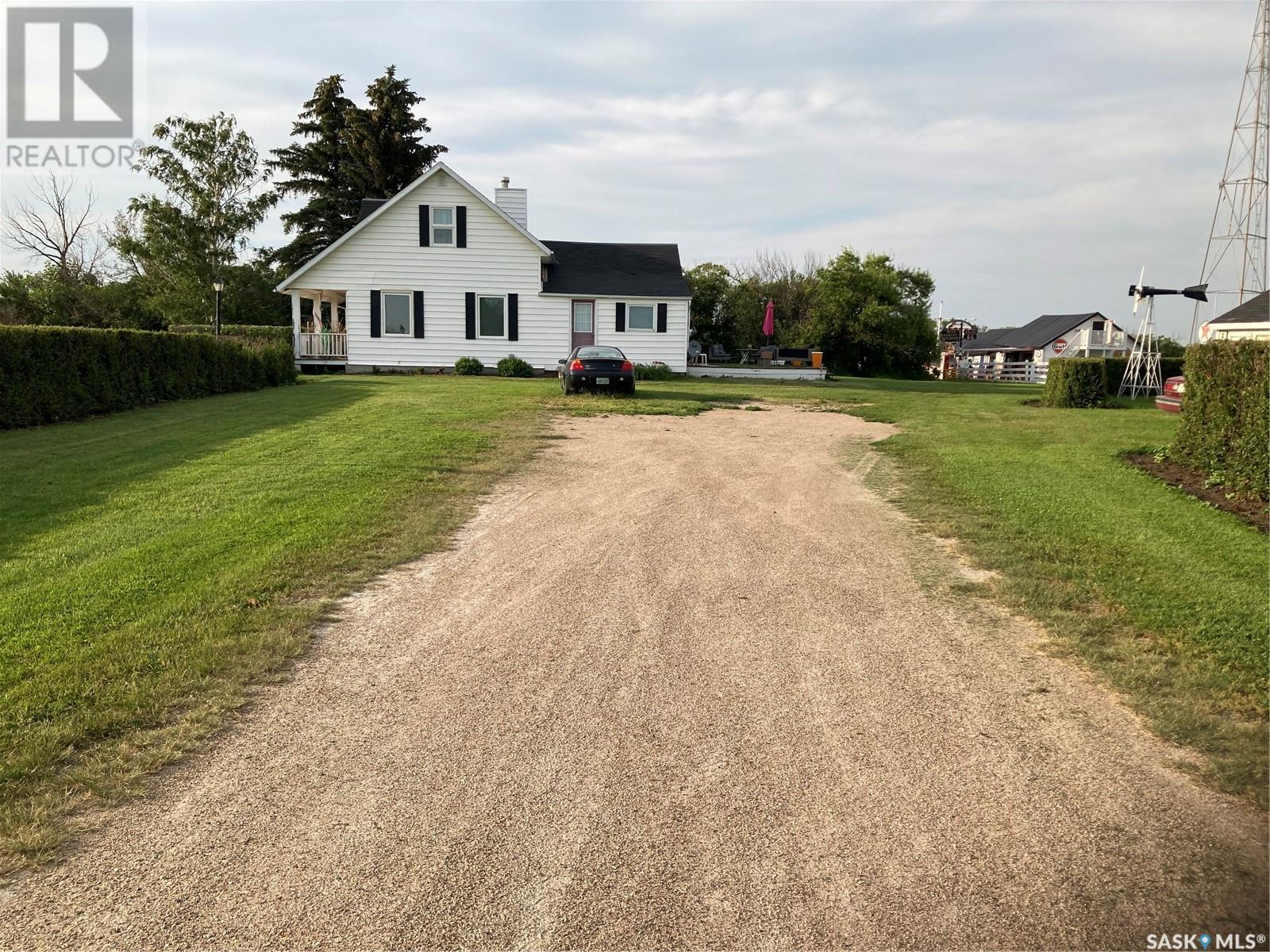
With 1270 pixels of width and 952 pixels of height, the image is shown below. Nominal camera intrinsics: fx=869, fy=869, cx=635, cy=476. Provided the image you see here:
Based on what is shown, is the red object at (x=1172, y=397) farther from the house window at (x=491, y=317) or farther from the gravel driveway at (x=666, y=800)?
the house window at (x=491, y=317)

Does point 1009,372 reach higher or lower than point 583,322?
lower

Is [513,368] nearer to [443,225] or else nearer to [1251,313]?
[443,225]

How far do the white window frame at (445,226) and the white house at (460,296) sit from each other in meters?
0.03

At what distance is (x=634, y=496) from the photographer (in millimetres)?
9539

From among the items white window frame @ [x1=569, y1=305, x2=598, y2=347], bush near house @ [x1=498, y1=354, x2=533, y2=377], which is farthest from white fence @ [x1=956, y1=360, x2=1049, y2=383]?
bush near house @ [x1=498, y1=354, x2=533, y2=377]

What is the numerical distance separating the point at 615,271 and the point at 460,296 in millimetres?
5766

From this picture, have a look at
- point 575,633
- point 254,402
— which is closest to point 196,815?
point 575,633

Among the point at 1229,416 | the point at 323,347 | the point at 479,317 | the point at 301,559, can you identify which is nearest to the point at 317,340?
the point at 323,347

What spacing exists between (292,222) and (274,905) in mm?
48729

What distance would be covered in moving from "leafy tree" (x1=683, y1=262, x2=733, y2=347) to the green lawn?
34.3 m

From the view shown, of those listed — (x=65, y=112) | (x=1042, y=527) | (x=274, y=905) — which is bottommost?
(x=274, y=905)

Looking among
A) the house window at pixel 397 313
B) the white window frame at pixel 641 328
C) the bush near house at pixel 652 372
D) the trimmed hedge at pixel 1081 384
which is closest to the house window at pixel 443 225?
the house window at pixel 397 313

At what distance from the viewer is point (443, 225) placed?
94.6 ft

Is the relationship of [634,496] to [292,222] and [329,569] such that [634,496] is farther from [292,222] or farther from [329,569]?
[292,222]
